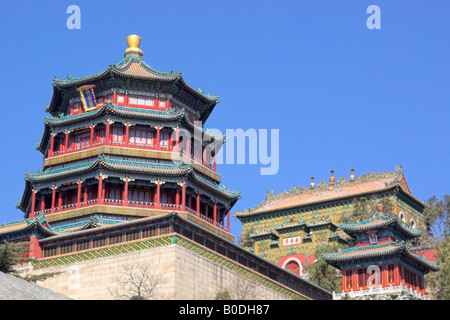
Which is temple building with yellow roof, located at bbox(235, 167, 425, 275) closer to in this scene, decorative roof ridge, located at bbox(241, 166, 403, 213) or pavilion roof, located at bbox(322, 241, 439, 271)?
decorative roof ridge, located at bbox(241, 166, 403, 213)

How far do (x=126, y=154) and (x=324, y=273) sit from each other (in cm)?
1972

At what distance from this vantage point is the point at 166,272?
145ft

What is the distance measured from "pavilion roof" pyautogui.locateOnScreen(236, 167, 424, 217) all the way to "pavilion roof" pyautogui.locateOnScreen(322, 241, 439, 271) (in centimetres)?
2082

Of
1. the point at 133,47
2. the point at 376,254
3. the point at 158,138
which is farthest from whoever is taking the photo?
the point at 133,47

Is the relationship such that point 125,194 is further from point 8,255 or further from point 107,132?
point 8,255

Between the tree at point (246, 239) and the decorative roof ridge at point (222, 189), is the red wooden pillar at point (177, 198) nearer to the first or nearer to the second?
the decorative roof ridge at point (222, 189)

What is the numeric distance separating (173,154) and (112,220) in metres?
6.62

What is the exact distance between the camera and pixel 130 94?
201ft

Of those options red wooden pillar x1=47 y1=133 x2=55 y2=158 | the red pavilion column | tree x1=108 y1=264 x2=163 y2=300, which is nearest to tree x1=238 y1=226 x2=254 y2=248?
red wooden pillar x1=47 y1=133 x2=55 y2=158

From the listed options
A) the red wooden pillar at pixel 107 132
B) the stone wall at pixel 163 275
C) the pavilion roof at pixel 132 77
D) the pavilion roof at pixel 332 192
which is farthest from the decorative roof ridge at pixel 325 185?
the stone wall at pixel 163 275

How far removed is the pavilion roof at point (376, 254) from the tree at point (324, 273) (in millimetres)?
2539


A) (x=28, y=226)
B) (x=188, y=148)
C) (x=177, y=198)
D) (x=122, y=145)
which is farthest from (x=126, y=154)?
(x=28, y=226)

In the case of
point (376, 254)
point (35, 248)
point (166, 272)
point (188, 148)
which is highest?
point (188, 148)

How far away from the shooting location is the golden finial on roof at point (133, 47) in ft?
213
